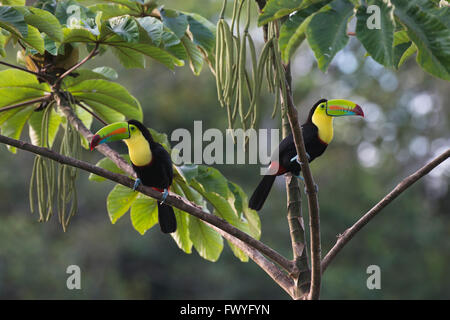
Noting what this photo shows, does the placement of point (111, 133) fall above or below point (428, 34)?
above

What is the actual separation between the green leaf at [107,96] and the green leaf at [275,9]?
149cm

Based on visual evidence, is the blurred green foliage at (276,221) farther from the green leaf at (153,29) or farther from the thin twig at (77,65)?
the green leaf at (153,29)

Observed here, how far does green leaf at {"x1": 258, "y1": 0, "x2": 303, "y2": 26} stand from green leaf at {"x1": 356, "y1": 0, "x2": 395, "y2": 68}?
184 millimetres

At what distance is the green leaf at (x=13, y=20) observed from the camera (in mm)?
1927

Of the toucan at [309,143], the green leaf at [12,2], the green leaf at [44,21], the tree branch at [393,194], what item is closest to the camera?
the tree branch at [393,194]

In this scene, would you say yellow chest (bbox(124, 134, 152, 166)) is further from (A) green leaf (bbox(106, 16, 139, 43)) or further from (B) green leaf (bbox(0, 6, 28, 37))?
(B) green leaf (bbox(0, 6, 28, 37))

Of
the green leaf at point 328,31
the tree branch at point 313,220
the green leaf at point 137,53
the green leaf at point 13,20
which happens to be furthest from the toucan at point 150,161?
the green leaf at point 328,31

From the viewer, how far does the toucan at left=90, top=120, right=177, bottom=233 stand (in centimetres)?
280

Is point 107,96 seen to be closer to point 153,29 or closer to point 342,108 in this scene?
point 153,29

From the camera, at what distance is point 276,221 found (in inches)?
409

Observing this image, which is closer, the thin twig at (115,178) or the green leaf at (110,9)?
the thin twig at (115,178)

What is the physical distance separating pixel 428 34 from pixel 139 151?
1.80 meters

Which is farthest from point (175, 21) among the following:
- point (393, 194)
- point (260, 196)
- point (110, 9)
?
point (393, 194)
